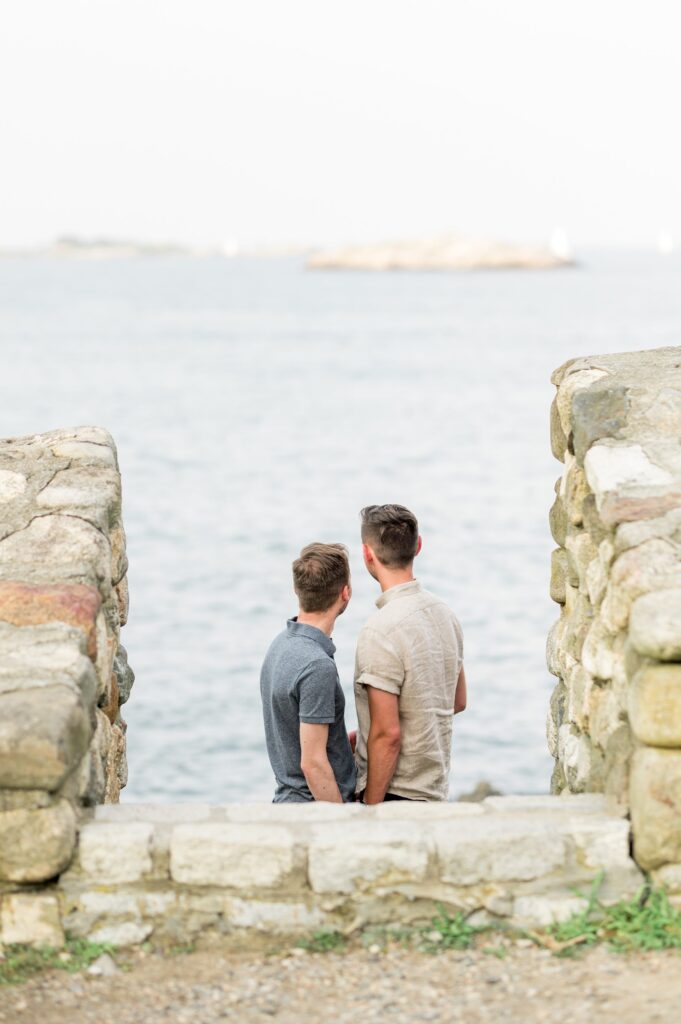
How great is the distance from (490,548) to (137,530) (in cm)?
716

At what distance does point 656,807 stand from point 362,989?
102cm

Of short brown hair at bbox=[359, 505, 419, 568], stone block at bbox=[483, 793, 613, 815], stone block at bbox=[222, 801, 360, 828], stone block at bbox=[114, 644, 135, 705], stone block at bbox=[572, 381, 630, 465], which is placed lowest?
stone block at bbox=[483, 793, 613, 815]

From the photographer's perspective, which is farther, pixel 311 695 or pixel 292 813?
pixel 311 695

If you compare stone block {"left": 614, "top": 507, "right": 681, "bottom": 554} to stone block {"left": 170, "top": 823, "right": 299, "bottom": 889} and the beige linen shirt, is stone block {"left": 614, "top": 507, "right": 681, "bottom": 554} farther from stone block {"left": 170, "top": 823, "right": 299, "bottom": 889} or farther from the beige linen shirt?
stone block {"left": 170, "top": 823, "right": 299, "bottom": 889}

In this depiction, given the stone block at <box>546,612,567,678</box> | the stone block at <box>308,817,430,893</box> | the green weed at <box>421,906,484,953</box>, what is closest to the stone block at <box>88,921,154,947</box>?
the stone block at <box>308,817,430,893</box>

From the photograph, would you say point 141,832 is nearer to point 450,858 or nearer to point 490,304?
point 450,858

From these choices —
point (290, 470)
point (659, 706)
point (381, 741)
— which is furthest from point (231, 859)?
point (290, 470)

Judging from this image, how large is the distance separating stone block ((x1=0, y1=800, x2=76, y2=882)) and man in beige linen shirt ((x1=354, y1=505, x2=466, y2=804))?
49.2 inches

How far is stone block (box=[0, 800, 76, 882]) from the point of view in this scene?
398 centimetres

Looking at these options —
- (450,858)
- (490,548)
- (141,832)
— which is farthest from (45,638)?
(490,548)

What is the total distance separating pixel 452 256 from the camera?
139 meters

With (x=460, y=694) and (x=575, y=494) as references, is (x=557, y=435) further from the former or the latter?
(x=460, y=694)

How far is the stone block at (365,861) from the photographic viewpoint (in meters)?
4.05

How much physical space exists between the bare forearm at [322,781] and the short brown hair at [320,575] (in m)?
0.56
